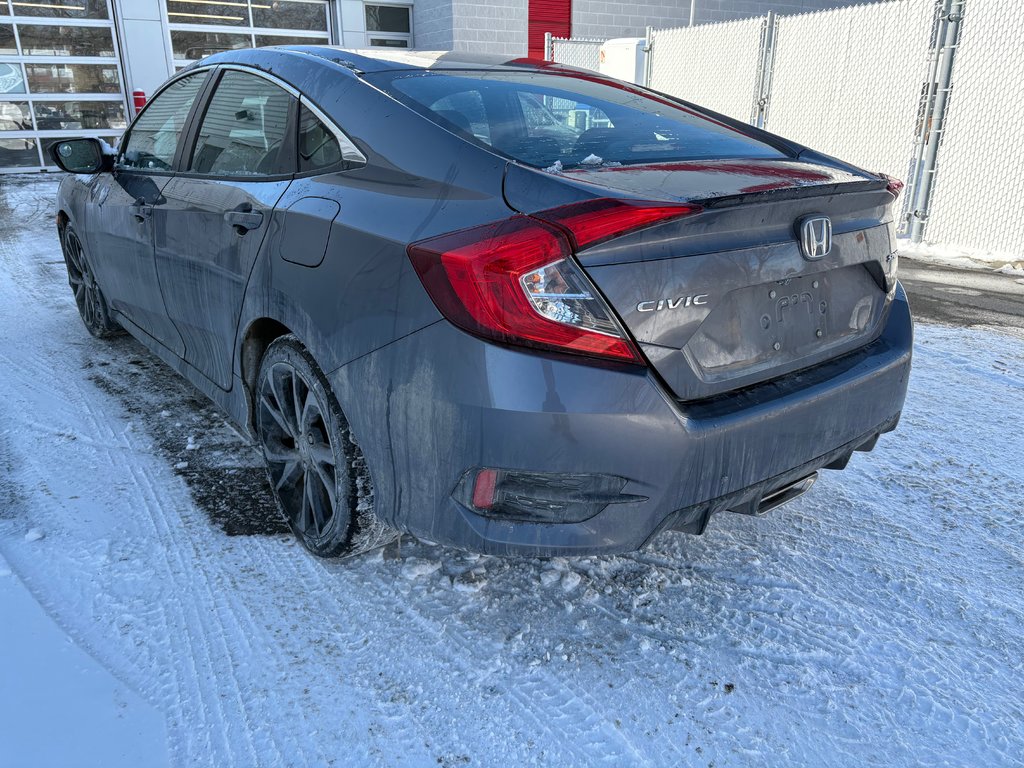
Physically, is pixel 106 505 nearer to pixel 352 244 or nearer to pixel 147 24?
pixel 352 244

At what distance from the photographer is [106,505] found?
9.39 ft

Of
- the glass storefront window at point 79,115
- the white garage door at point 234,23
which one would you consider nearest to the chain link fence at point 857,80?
the white garage door at point 234,23

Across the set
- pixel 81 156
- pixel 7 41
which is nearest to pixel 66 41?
pixel 7 41

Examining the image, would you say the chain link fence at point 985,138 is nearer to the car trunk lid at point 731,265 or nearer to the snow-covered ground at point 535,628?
the snow-covered ground at point 535,628

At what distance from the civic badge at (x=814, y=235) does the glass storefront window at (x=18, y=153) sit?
51.4 ft

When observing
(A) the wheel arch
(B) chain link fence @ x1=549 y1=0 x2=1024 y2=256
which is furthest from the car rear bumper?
(B) chain link fence @ x1=549 y1=0 x2=1024 y2=256

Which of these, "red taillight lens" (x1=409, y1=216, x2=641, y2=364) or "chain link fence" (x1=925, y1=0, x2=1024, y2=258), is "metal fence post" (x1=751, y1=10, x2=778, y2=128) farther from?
"red taillight lens" (x1=409, y1=216, x2=641, y2=364)

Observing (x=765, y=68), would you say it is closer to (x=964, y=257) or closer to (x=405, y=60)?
(x=964, y=257)

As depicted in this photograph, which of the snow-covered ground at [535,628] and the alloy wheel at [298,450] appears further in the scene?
the alloy wheel at [298,450]

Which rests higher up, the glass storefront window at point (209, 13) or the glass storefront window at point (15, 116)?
the glass storefront window at point (209, 13)

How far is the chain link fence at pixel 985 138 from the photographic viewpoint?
7.89 meters

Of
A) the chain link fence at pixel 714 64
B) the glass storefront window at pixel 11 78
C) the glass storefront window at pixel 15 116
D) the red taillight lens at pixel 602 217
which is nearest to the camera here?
the red taillight lens at pixel 602 217

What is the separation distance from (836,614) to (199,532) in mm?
2088

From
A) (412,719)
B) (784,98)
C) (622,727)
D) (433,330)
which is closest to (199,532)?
(412,719)
